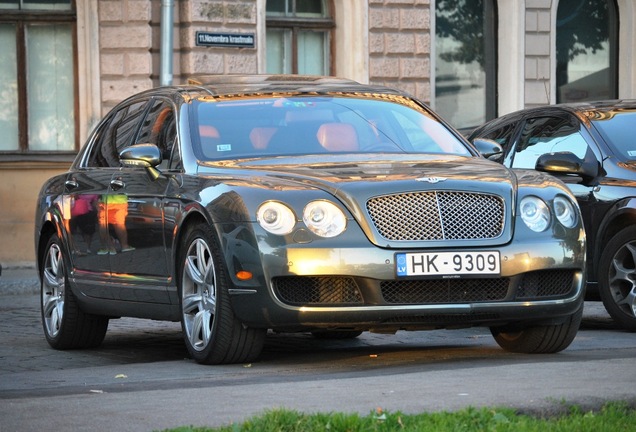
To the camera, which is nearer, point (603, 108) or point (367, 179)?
point (367, 179)

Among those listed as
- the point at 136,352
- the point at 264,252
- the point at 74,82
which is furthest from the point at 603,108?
the point at 74,82

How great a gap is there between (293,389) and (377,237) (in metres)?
1.44

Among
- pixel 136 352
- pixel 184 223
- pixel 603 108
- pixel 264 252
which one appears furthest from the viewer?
pixel 603 108

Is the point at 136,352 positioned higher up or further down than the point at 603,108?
further down

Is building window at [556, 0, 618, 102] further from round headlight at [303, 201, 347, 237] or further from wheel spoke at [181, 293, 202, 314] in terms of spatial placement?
round headlight at [303, 201, 347, 237]

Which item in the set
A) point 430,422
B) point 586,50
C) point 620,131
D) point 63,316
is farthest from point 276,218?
point 586,50

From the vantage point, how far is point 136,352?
1055 centimetres

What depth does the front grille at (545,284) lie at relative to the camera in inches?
340

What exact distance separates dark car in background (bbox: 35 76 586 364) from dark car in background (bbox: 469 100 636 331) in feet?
5.73

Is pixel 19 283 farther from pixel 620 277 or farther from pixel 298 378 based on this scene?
pixel 298 378

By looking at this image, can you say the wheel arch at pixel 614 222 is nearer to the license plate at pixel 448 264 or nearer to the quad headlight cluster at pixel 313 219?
the license plate at pixel 448 264

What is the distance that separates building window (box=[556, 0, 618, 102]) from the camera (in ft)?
85.8

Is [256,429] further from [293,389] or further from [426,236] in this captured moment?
[426,236]

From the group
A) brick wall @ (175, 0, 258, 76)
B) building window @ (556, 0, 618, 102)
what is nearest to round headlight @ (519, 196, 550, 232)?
brick wall @ (175, 0, 258, 76)
